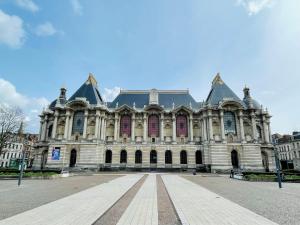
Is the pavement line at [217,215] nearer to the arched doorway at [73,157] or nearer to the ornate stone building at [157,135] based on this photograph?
the ornate stone building at [157,135]

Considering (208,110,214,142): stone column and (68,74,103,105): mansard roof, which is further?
(68,74,103,105): mansard roof

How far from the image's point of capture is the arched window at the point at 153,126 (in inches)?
2128

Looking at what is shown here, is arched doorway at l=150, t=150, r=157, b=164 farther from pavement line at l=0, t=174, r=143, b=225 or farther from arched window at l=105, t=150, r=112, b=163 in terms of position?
pavement line at l=0, t=174, r=143, b=225

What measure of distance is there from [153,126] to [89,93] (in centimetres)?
2011

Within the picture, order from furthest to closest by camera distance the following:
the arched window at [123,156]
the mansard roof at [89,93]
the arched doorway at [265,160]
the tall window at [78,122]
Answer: the mansard roof at [89,93] < the tall window at [78,122] < the arched doorway at [265,160] < the arched window at [123,156]

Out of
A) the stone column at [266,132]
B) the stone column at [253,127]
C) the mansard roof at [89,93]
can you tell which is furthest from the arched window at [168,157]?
A: the stone column at [266,132]

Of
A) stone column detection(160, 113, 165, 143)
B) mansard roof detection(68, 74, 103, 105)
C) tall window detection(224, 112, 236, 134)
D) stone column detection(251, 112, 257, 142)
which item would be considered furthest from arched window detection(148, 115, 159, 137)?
stone column detection(251, 112, 257, 142)

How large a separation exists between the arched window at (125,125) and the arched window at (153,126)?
5.42m

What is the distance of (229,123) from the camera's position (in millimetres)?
52469

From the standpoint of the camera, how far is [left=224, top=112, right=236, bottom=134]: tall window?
52.0 m

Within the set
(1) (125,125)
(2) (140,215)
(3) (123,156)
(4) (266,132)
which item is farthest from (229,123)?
(2) (140,215)

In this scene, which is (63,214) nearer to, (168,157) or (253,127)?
(168,157)

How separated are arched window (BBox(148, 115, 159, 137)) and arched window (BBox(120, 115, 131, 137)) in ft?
17.8

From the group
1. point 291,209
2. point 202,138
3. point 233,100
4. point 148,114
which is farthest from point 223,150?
point 291,209
